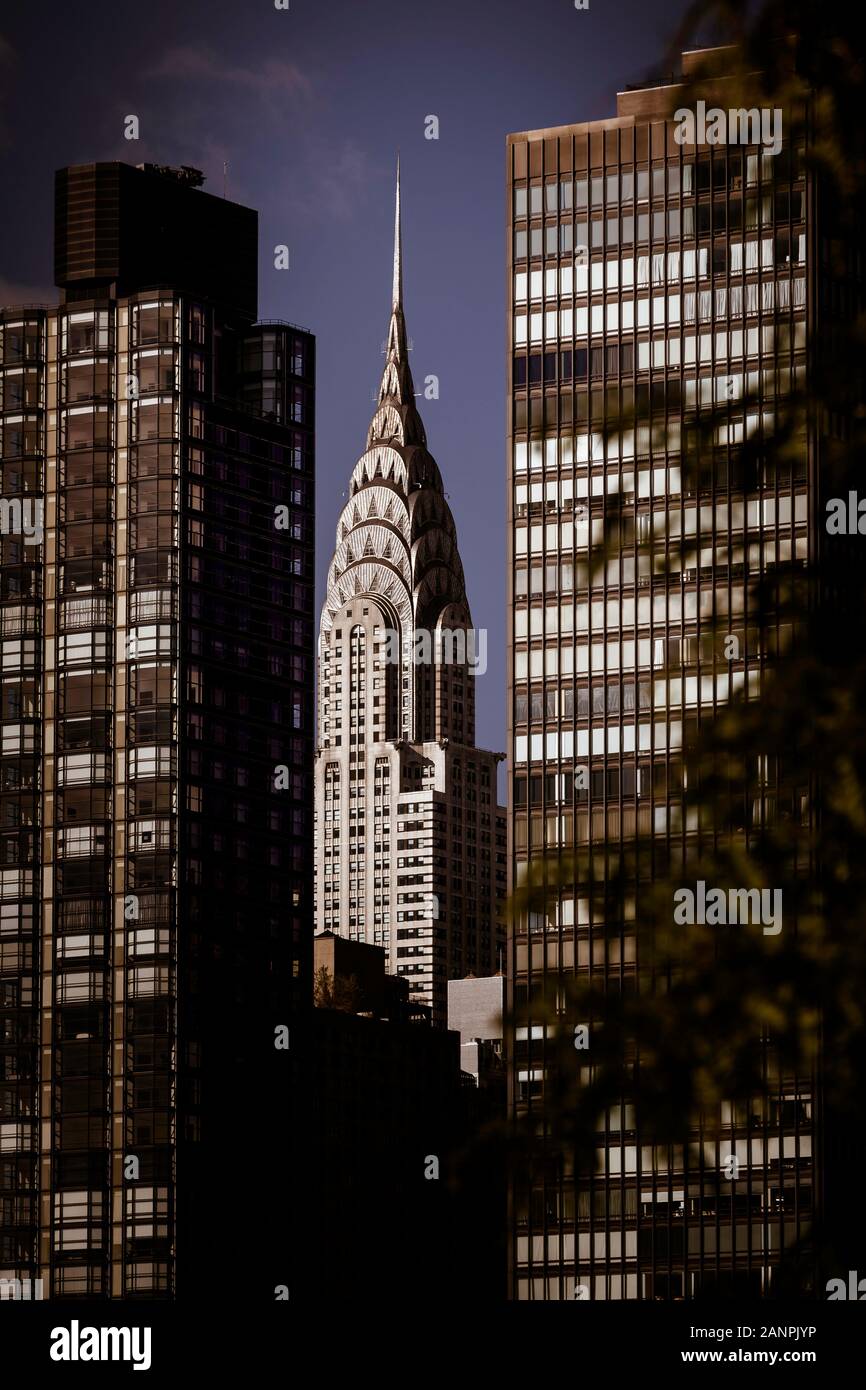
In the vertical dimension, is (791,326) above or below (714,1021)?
above

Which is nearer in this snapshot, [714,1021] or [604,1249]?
[714,1021]

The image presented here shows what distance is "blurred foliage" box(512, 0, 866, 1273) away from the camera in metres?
8.62

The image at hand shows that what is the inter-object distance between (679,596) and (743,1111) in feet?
602

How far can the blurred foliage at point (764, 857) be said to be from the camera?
28.3 ft

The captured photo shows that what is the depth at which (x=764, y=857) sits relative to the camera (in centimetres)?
888

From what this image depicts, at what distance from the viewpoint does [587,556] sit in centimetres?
880

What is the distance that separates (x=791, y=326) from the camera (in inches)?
384

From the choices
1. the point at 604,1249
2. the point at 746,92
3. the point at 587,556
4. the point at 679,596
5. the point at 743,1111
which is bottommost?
the point at 604,1249

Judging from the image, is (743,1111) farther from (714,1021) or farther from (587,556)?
(587,556)
